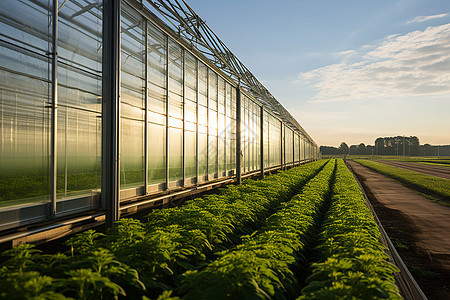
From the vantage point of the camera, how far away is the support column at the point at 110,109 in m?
6.67

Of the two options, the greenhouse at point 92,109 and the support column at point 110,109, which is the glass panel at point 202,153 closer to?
the greenhouse at point 92,109

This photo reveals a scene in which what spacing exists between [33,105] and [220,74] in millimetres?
10890

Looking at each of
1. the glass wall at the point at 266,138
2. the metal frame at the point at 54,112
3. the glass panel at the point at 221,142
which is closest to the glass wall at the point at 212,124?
the glass panel at the point at 221,142

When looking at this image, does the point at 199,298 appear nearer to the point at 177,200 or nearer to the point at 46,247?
the point at 46,247

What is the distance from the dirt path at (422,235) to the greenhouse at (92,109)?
7.11 m

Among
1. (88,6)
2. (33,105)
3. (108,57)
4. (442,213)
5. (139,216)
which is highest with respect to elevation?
(88,6)

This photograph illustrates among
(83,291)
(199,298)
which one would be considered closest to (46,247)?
(83,291)

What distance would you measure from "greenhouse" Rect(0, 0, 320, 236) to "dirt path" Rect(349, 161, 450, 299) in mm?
7106

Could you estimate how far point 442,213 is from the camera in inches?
525

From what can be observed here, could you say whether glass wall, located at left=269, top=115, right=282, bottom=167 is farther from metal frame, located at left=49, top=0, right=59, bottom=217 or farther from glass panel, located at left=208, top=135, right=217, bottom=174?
metal frame, located at left=49, top=0, right=59, bottom=217

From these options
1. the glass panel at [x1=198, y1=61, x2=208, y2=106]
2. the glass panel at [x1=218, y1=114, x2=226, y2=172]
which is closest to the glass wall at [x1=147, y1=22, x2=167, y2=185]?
the glass panel at [x1=198, y1=61, x2=208, y2=106]

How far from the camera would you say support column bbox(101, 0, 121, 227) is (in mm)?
6668

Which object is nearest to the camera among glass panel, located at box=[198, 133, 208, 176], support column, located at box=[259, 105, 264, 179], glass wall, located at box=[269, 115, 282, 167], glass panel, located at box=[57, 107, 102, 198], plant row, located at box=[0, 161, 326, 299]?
plant row, located at box=[0, 161, 326, 299]

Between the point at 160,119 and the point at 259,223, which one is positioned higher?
the point at 160,119
